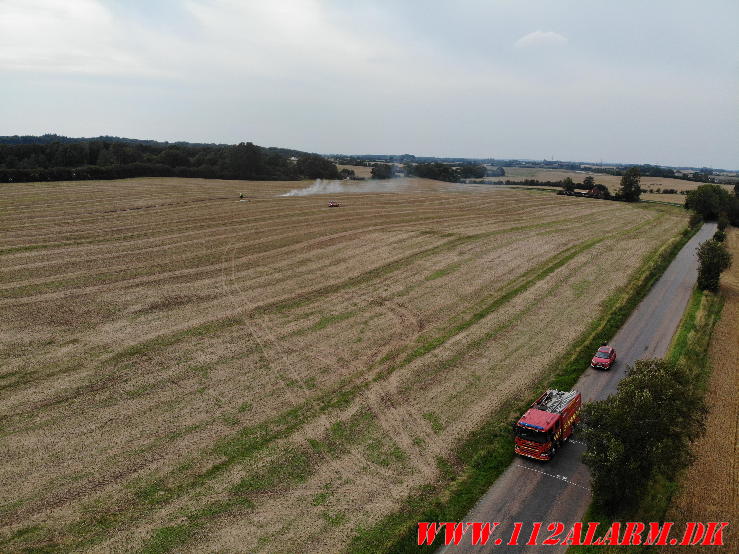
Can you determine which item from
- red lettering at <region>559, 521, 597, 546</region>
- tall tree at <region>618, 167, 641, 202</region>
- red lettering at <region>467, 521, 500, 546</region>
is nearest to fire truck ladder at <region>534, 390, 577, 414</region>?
red lettering at <region>559, 521, 597, 546</region>

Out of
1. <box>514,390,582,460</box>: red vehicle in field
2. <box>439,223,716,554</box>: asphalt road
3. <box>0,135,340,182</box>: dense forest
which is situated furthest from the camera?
<box>0,135,340,182</box>: dense forest

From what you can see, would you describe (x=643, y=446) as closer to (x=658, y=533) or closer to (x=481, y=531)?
(x=658, y=533)

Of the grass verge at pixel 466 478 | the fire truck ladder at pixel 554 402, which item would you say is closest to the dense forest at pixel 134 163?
the grass verge at pixel 466 478

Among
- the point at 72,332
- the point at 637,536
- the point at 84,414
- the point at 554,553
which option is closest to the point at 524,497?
the point at 554,553

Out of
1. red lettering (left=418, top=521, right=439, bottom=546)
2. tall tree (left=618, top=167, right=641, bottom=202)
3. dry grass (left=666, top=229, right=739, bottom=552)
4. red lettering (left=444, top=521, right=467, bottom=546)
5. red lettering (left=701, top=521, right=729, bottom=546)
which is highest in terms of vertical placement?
tall tree (left=618, top=167, right=641, bottom=202)

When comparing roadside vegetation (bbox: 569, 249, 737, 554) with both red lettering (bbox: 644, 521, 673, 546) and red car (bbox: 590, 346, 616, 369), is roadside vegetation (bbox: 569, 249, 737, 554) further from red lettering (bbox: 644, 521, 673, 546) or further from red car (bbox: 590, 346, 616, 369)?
red car (bbox: 590, 346, 616, 369)

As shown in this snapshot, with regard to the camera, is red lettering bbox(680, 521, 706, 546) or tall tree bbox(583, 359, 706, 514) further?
tall tree bbox(583, 359, 706, 514)
